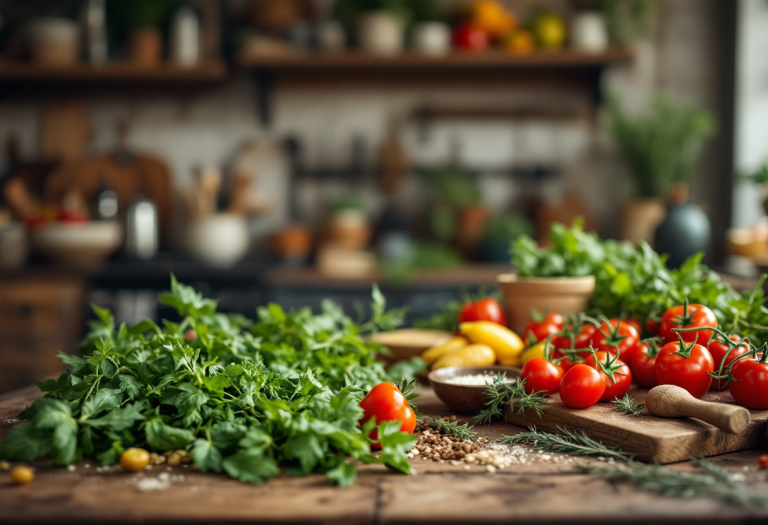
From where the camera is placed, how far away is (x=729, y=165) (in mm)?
3611

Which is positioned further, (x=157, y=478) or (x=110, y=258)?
(x=110, y=258)

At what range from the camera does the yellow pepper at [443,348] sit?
4.56ft

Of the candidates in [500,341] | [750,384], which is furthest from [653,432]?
[500,341]

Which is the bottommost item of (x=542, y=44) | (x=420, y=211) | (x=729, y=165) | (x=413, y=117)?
(x=420, y=211)

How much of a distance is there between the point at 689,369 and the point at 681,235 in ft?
4.54

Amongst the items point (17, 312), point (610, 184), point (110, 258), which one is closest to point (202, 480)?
point (17, 312)

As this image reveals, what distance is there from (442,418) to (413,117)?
3003 millimetres

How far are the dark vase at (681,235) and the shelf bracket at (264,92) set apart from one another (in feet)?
7.84

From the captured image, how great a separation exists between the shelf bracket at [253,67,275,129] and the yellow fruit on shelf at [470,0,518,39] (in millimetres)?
1189

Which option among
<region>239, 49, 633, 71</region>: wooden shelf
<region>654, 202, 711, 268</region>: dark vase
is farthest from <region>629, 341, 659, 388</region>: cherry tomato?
<region>239, 49, 633, 71</region>: wooden shelf

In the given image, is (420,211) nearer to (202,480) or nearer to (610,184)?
(610,184)

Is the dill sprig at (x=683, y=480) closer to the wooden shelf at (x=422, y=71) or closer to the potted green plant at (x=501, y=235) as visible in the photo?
the potted green plant at (x=501, y=235)

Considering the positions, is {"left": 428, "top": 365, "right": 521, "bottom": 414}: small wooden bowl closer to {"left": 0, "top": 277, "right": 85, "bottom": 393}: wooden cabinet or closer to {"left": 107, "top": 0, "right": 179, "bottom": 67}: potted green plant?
{"left": 0, "top": 277, "right": 85, "bottom": 393}: wooden cabinet

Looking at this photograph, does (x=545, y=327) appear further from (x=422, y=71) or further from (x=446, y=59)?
(x=422, y=71)
